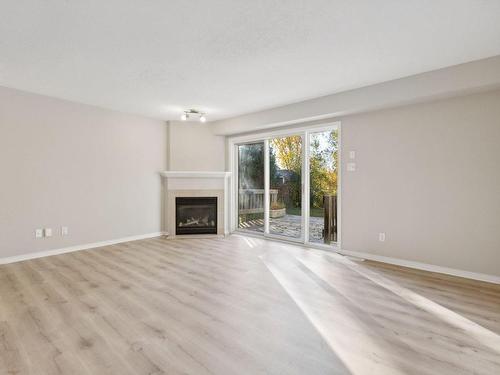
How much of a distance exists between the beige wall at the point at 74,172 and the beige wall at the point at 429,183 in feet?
12.7

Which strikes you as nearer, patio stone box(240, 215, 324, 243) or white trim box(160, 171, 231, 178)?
patio stone box(240, 215, 324, 243)

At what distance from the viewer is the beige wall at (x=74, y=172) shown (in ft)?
13.6

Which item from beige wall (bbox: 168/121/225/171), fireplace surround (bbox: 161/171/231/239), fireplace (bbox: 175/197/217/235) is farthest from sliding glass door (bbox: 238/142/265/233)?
fireplace (bbox: 175/197/217/235)

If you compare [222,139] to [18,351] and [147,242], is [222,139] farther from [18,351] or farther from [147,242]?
[18,351]

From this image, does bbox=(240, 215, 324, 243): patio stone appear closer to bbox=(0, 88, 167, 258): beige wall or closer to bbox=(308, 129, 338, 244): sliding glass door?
bbox=(308, 129, 338, 244): sliding glass door

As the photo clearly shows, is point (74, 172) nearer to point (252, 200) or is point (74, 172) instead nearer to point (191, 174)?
point (191, 174)

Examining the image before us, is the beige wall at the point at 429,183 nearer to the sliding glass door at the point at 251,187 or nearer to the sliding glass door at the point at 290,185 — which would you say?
the sliding glass door at the point at 290,185

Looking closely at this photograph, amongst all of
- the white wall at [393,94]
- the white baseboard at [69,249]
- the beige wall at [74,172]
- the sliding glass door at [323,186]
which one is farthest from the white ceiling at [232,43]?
the white baseboard at [69,249]

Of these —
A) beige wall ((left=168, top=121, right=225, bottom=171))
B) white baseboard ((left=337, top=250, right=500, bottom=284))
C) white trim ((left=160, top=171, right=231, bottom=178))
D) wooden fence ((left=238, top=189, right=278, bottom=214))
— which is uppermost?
beige wall ((left=168, top=121, right=225, bottom=171))

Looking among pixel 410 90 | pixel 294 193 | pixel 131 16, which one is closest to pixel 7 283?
pixel 131 16

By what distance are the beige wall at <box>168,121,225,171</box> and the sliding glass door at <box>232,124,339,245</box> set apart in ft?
1.42

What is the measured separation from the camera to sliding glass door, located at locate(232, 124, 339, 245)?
4930mm

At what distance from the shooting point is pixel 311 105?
4.61 metres

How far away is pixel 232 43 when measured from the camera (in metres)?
2.78
